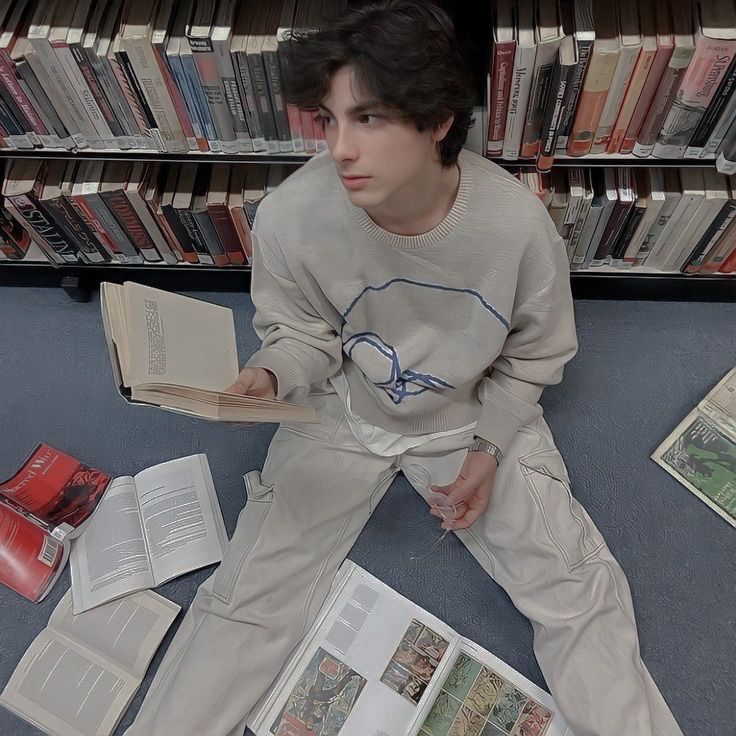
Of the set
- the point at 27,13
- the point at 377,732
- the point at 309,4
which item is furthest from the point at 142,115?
the point at 377,732

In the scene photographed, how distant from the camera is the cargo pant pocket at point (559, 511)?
1161 mm

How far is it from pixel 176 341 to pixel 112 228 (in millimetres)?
707

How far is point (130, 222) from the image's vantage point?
4.67 feet

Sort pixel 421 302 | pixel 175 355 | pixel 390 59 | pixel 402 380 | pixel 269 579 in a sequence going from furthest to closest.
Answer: pixel 269 579 → pixel 402 380 → pixel 421 302 → pixel 175 355 → pixel 390 59

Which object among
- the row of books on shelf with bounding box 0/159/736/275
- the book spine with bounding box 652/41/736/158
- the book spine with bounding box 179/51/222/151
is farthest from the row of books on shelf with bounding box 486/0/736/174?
the book spine with bounding box 179/51/222/151

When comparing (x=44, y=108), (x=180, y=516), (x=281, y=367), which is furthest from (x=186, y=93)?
(x=180, y=516)

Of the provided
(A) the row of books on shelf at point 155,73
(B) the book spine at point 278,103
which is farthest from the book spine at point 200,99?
(B) the book spine at point 278,103

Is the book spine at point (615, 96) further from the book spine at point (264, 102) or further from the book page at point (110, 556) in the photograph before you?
the book page at point (110, 556)

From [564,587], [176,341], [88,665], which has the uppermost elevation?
[176,341]

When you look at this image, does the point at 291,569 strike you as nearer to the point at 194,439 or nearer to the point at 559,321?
the point at 194,439

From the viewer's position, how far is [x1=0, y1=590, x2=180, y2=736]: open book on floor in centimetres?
124

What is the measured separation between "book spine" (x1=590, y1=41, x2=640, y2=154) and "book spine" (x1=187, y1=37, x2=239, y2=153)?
61 cm

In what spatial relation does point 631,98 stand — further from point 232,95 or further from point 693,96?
point 232,95

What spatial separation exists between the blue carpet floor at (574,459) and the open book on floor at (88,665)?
30 mm
